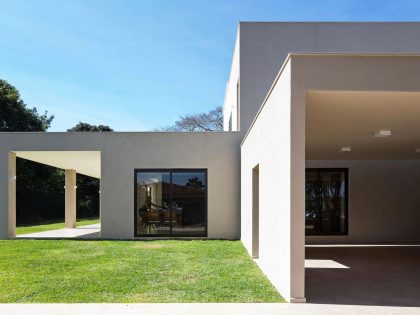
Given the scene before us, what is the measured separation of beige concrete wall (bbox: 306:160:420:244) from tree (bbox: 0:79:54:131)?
1913 centimetres

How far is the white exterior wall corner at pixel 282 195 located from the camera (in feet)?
15.9

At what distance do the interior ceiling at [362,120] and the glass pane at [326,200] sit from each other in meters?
2.52

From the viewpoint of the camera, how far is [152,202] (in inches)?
490

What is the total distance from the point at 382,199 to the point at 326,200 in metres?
1.64

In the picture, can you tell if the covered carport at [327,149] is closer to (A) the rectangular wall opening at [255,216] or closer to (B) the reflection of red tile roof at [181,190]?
(A) the rectangular wall opening at [255,216]

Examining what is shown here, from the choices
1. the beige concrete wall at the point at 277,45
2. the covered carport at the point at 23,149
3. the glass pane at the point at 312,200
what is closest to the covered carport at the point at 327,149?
the glass pane at the point at 312,200

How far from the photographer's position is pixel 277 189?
18.6ft

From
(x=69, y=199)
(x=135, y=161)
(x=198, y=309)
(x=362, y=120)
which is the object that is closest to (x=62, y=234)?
(x=69, y=199)

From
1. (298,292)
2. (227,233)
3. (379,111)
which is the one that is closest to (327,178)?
(227,233)

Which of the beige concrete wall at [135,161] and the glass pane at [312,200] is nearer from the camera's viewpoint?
the beige concrete wall at [135,161]

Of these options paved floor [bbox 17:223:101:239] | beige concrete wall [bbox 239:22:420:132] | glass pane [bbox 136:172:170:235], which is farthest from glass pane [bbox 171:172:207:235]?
paved floor [bbox 17:223:101:239]

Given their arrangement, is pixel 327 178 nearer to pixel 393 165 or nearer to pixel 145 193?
pixel 393 165

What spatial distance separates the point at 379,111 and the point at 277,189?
5.84ft

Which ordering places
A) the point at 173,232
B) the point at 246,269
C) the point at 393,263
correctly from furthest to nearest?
the point at 173,232, the point at 393,263, the point at 246,269
